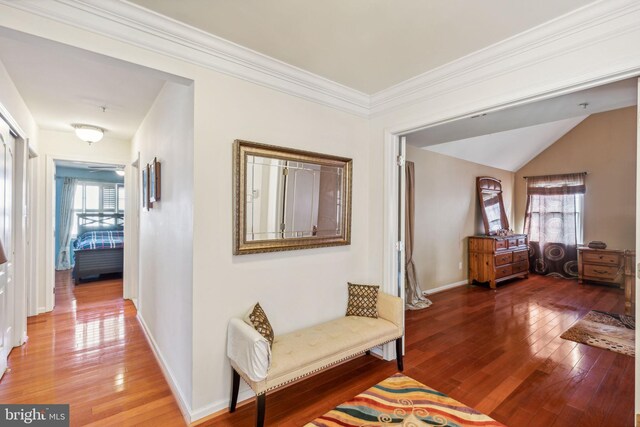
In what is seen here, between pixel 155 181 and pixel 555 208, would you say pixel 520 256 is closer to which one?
pixel 555 208

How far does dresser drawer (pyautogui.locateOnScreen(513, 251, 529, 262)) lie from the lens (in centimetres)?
582

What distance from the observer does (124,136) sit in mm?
4355

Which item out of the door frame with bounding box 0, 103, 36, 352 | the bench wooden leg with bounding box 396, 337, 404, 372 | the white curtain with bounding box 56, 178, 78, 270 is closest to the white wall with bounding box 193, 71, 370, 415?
the bench wooden leg with bounding box 396, 337, 404, 372

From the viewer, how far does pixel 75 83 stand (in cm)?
256

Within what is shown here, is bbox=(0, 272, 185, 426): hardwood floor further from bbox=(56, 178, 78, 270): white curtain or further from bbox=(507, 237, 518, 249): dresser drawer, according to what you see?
bbox=(507, 237, 518, 249): dresser drawer

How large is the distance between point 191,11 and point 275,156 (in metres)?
1.02

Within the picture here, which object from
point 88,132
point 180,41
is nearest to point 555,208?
point 180,41

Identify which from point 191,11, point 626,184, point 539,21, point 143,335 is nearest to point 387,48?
point 539,21

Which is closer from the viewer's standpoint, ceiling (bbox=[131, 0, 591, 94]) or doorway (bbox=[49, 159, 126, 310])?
ceiling (bbox=[131, 0, 591, 94])

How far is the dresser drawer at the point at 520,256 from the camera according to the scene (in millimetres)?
5820

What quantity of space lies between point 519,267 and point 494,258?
3.70 ft

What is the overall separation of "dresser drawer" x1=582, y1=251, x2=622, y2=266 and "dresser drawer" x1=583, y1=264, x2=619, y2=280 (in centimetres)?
8

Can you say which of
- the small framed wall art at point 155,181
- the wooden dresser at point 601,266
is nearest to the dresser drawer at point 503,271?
the wooden dresser at point 601,266

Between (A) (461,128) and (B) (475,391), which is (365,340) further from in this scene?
(A) (461,128)
